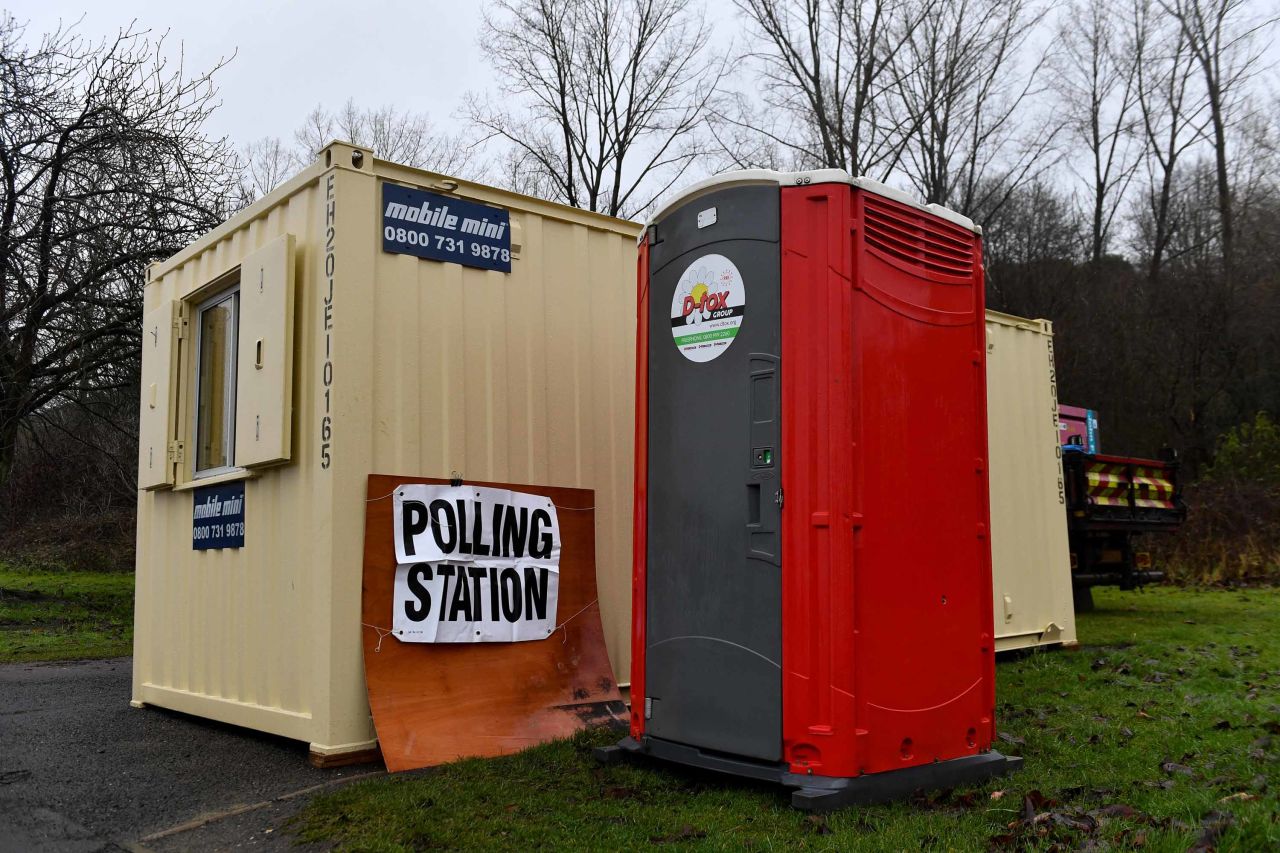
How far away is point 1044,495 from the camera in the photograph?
31.4 feet

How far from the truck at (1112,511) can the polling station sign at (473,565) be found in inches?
285

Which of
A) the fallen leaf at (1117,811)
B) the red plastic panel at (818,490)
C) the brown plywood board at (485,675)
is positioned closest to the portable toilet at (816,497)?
the red plastic panel at (818,490)

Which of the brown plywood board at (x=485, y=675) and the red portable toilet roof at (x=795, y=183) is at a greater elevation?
the red portable toilet roof at (x=795, y=183)

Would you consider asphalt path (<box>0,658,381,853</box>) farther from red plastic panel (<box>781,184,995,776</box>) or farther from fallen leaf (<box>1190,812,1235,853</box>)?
fallen leaf (<box>1190,812,1235,853</box>)

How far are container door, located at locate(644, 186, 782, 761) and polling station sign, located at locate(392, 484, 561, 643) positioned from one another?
1.22 metres

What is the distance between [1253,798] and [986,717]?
Answer: 1163 millimetres

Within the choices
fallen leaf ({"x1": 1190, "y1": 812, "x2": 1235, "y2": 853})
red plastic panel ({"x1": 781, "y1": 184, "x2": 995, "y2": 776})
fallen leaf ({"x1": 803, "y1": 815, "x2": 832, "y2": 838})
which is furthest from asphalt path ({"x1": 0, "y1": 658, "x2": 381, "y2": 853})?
fallen leaf ({"x1": 1190, "y1": 812, "x2": 1235, "y2": 853})

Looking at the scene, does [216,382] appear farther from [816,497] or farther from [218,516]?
[816,497]

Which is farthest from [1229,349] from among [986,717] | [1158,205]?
[986,717]

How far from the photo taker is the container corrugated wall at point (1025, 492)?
29.4 feet

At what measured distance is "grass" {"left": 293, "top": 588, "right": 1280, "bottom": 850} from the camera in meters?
3.68

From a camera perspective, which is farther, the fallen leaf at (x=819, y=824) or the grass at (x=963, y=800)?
the fallen leaf at (x=819, y=824)

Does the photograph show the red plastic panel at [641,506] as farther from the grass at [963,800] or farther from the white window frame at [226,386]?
the white window frame at [226,386]

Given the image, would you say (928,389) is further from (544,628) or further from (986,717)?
(544,628)
